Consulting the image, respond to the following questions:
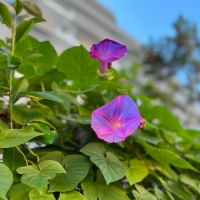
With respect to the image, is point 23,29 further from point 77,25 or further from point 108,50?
point 77,25

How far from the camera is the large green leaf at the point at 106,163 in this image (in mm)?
308

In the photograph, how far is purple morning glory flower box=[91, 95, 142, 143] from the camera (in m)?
0.33

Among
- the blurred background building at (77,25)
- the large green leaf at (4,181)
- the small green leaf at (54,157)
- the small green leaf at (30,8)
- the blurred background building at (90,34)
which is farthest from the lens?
the blurred background building at (77,25)

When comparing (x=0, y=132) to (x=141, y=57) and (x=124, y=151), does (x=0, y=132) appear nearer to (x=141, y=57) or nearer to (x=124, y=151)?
(x=124, y=151)

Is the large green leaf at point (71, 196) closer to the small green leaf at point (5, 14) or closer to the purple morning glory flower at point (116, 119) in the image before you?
the purple morning glory flower at point (116, 119)

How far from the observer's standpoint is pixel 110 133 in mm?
331

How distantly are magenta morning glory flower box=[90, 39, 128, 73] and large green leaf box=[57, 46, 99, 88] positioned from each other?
7 centimetres

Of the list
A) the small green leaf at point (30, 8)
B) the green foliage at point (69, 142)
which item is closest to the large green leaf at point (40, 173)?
the green foliage at point (69, 142)

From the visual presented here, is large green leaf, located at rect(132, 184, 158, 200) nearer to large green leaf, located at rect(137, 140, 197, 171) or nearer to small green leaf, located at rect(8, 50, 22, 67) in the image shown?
large green leaf, located at rect(137, 140, 197, 171)

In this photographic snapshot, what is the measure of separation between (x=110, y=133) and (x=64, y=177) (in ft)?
0.23

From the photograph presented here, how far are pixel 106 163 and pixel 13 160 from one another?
10 cm

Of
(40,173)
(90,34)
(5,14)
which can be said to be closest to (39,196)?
(40,173)

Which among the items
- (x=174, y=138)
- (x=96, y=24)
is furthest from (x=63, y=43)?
(x=174, y=138)

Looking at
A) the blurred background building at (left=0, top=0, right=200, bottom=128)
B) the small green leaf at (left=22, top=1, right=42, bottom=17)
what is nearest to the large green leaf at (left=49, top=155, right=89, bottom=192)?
the small green leaf at (left=22, top=1, right=42, bottom=17)
